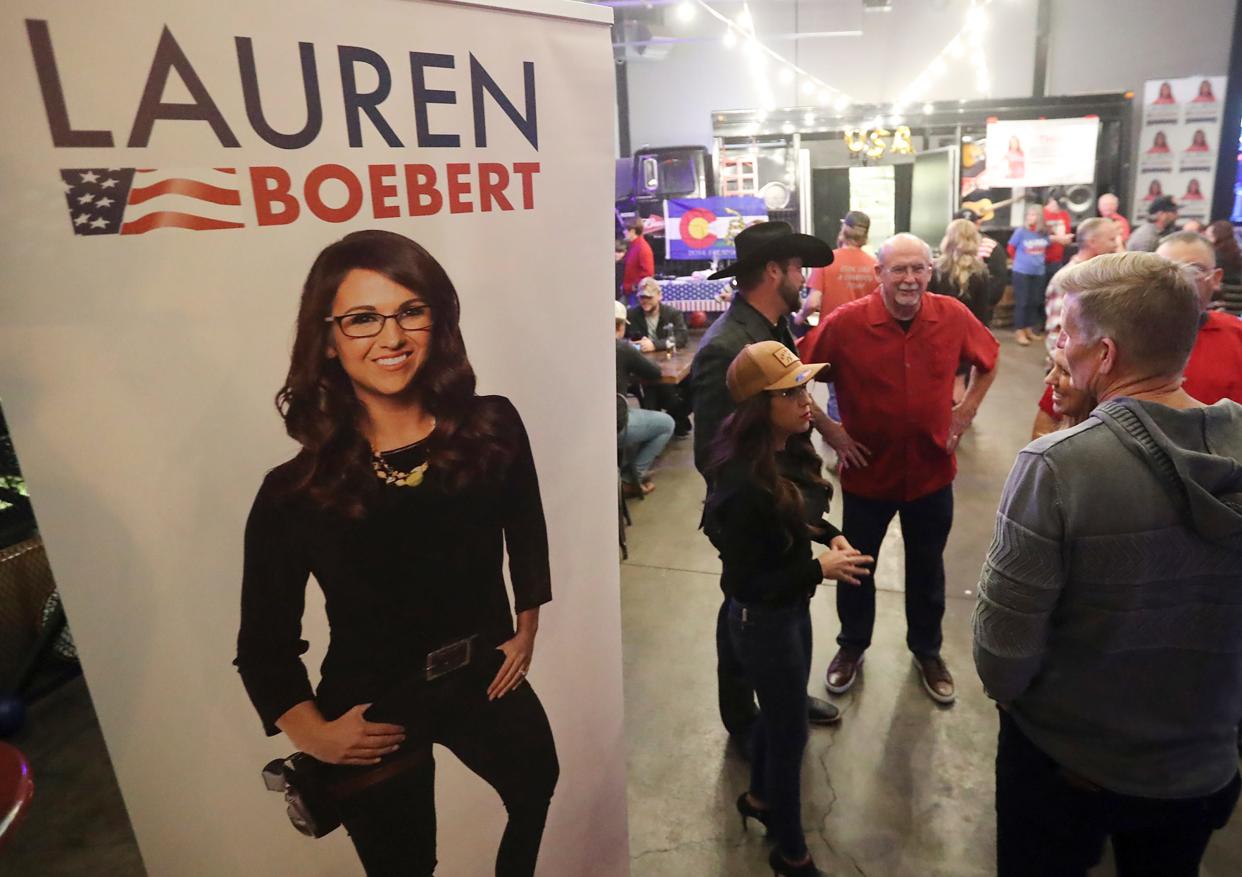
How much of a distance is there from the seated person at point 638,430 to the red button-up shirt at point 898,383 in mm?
2091

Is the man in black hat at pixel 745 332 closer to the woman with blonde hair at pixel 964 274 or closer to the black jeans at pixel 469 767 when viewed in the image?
the black jeans at pixel 469 767

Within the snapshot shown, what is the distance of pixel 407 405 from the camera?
3.95 ft

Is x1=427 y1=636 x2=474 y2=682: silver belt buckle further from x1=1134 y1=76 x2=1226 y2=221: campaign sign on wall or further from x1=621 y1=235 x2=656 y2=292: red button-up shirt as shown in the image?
x1=1134 y1=76 x2=1226 y2=221: campaign sign on wall

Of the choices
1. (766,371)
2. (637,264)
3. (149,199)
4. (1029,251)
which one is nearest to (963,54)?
(1029,251)

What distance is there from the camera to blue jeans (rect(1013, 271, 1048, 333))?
29.1 feet

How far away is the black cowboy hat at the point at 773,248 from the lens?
8.22ft

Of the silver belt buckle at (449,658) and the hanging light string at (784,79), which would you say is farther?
the hanging light string at (784,79)

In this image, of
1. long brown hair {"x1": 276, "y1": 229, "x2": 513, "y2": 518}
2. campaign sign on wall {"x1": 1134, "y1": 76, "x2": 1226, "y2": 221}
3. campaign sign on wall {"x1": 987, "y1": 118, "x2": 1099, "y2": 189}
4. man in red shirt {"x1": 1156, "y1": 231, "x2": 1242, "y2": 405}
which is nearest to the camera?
long brown hair {"x1": 276, "y1": 229, "x2": 513, "y2": 518}

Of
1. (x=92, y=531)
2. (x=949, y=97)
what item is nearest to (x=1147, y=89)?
(x=949, y=97)

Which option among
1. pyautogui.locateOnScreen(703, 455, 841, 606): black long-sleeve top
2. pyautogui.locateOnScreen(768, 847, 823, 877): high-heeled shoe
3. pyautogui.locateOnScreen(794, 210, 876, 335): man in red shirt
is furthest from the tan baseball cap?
pyautogui.locateOnScreen(794, 210, 876, 335): man in red shirt

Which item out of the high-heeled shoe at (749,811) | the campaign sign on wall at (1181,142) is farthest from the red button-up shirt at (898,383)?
the campaign sign on wall at (1181,142)

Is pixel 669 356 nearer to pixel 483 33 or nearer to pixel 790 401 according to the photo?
pixel 790 401

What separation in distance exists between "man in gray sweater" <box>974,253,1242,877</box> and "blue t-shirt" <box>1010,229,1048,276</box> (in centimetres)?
844

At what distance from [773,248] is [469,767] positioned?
1780 millimetres
